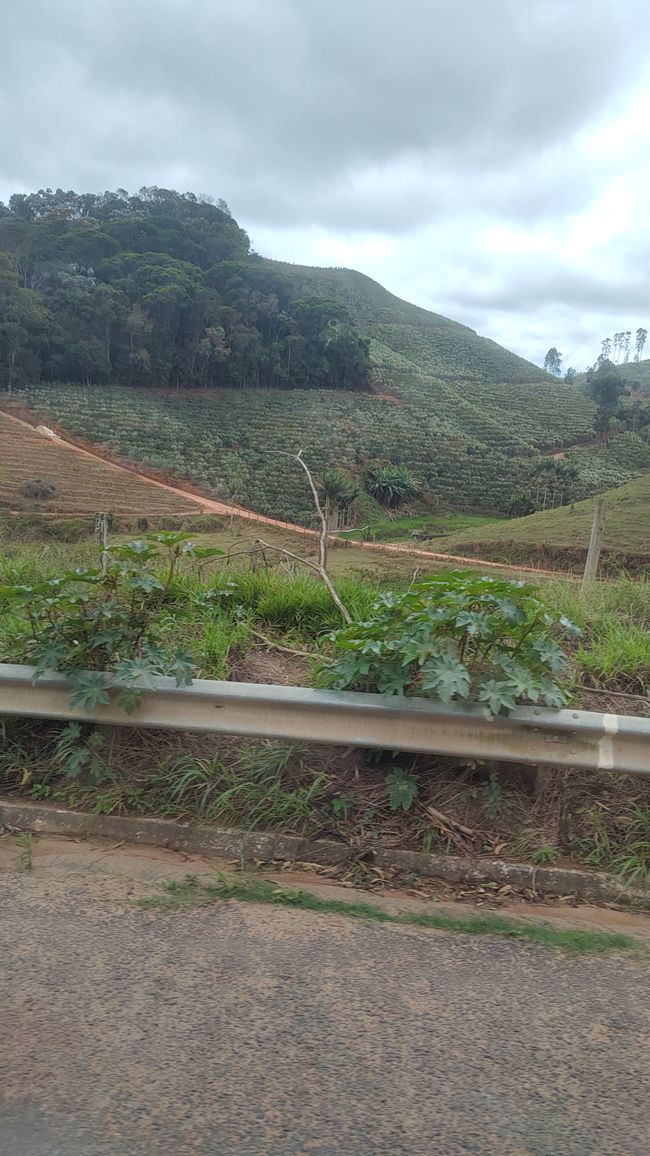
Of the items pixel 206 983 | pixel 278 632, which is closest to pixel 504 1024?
pixel 206 983

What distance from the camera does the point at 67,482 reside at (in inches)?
538

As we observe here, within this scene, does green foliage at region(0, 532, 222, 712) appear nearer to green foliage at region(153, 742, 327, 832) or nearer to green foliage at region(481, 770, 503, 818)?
green foliage at region(153, 742, 327, 832)

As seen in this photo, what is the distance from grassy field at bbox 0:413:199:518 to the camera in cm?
1211

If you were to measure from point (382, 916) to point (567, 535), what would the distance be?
1318 centimetres

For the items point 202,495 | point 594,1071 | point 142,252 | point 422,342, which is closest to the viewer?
point 594,1071

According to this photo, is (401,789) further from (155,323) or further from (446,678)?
(155,323)

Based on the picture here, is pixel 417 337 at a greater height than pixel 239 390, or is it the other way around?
pixel 417 337

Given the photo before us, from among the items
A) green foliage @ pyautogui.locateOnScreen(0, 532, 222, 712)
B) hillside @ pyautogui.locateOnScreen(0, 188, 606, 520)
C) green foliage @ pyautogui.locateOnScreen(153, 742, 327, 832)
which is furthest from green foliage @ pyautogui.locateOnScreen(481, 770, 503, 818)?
hillside @ pyautogui.locateOnScreen(0, 188, 606, 520)

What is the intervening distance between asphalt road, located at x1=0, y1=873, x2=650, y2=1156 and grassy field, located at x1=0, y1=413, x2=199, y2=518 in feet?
32.8

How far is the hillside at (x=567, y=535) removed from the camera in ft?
37.5

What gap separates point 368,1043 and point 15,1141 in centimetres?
80

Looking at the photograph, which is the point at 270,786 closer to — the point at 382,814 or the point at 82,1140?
the point at 382,814

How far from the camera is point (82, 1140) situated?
60.3 inches

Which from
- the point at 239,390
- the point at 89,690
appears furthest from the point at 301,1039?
the point at 239,390
